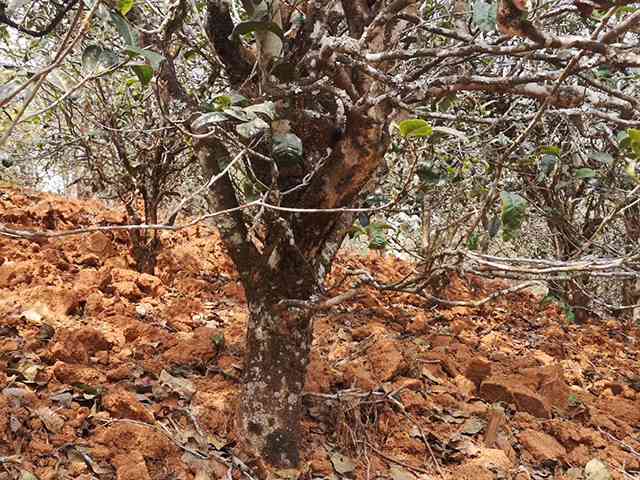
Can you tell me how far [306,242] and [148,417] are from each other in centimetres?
82

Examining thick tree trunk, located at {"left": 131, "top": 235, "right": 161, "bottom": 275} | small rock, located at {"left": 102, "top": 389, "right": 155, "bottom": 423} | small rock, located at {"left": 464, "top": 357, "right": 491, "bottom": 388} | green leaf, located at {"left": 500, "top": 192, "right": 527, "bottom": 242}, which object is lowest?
small rock, located at {"left": 102, "top": 389, "right": 155, "bottom": 423}

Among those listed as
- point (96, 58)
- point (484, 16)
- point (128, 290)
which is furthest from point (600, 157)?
point (128, 290)

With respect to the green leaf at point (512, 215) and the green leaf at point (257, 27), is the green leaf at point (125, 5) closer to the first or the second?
→ the green leaf at point (257, 27)

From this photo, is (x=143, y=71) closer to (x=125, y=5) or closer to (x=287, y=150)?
(x=125, y=5)

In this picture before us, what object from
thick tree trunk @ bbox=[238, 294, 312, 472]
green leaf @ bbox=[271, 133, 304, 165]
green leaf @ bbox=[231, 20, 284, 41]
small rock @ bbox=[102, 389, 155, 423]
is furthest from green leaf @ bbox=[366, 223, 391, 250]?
small rock @ bbox=[102, 389, 155, 423]

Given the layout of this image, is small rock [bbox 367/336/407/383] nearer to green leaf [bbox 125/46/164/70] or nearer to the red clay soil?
the red clay soil

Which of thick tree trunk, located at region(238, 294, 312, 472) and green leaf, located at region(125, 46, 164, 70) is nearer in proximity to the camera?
green leaf, located at region(125, 46, 164, 70)

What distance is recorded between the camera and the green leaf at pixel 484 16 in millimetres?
1442

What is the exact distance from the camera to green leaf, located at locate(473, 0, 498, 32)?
56.8 inches

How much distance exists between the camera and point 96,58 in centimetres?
131

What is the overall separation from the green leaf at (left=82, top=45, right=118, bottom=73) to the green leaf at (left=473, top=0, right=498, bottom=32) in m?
0.89

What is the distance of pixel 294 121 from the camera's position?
1.82 meters

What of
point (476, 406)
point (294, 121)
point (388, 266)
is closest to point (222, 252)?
point (388, 266)

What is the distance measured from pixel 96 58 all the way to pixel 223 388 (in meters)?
1.44
